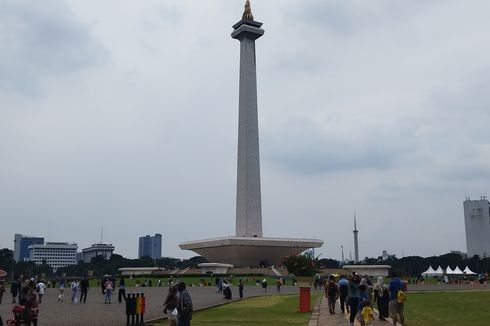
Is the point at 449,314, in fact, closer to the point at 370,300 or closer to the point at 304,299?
the point at 304,299

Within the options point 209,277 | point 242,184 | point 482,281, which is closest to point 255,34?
point 242,184

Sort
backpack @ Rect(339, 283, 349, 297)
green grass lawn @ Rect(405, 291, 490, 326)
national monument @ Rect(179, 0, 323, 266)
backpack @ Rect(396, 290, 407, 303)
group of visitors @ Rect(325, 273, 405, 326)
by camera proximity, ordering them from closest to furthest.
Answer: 1. group of visitors @ Rect(325, 273, 405, 326)
2. backpack @ Rect(396, 290, 407, 303)
3. green grass lawn @ Rect(405, 291, 490, 326)
4. backpack @ Rect(339, 283, 349, 297)
5. national monument @ Rect(179, 0, 323, 266)

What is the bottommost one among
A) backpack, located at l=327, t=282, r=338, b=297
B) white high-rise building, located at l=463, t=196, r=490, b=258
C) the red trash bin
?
the red trash bin

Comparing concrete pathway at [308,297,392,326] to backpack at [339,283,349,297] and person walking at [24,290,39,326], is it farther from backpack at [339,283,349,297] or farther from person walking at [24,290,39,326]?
person walking at [24,290,39,326]

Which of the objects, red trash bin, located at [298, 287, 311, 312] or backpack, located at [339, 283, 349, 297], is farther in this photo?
red trash bin, located at [298, 287, 311, 312]

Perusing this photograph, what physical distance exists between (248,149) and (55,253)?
134 m

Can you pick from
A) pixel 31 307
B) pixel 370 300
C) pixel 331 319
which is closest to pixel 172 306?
pixel 31 307

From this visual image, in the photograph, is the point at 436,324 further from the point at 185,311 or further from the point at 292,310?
the point at 185,311

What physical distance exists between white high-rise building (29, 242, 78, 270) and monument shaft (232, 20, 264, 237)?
5015 inches

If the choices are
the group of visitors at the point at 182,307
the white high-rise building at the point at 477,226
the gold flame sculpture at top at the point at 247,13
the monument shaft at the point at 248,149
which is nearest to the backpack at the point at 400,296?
the group of visitors at the point at 182,307

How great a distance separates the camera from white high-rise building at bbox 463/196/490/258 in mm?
121250

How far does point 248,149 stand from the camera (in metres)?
64.6

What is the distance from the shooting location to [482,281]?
4744 cm

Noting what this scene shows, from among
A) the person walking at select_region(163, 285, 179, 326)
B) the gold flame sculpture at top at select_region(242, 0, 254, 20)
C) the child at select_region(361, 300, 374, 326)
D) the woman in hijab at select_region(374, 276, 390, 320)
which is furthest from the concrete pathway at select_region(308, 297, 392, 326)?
the gold flame sculpture at top at select_region(242, 0, 254, 20)
